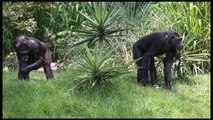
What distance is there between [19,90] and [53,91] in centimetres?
54

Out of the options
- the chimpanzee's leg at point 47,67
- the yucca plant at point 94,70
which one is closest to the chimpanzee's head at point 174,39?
the yucca plant at point 94,70

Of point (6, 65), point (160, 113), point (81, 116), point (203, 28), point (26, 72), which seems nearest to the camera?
A: point (81, 116)

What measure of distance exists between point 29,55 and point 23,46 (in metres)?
0.42

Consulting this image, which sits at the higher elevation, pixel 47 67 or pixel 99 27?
pixel 99 27

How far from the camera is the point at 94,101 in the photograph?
21.7ft

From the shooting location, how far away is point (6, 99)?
6.20m

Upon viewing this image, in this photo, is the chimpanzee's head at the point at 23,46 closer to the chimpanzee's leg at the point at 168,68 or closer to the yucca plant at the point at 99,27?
the yucca plant at the point at 99,27

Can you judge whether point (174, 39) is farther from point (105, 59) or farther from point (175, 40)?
point (105, 59)

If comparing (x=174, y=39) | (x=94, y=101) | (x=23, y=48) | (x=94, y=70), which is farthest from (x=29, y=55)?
(x=174, y=39)

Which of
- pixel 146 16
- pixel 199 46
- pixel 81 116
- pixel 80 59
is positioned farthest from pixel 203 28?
pixel 81 116

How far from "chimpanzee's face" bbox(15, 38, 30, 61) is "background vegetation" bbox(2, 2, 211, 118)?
44 centimetres

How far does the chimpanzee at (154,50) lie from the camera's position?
8211 millimetres

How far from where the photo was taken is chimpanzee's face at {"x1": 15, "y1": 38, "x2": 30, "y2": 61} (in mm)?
7340

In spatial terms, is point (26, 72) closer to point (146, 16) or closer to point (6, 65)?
point (6, 65)
